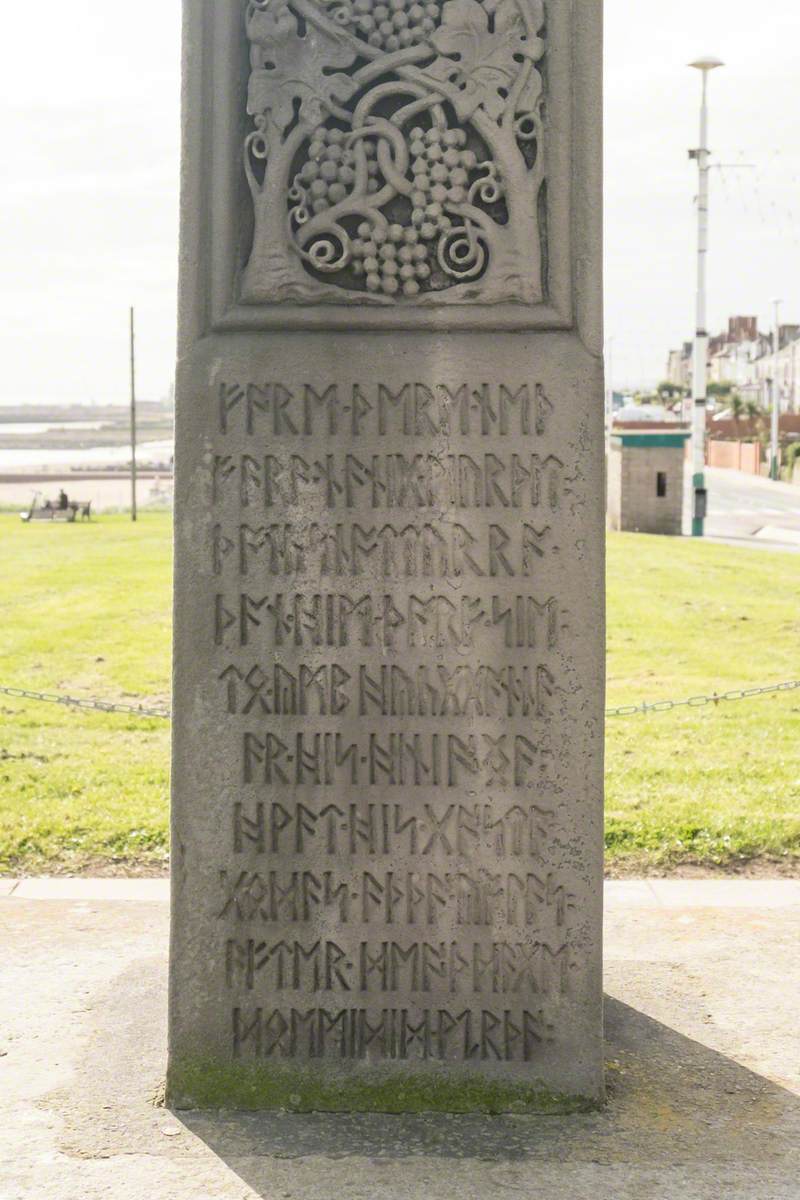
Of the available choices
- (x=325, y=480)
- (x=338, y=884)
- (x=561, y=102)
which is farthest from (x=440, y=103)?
(x=338, y=884)

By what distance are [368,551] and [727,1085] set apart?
1.74 m

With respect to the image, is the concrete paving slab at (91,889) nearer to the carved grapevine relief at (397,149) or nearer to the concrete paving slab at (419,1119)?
the concrete paving slab at (419,1119)

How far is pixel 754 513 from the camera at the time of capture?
40.7m

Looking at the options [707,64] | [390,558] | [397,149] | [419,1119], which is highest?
[707,64]

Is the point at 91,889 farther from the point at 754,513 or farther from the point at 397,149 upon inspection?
the point at 754,513

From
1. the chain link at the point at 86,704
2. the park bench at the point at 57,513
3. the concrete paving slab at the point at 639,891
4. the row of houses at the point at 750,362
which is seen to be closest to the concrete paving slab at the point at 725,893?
the concrete paving slab at the point at 639,891

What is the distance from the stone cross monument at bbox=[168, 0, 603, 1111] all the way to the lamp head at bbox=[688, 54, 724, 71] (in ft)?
99.3

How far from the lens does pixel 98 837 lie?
21.7 ft

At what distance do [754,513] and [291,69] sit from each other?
37906mm

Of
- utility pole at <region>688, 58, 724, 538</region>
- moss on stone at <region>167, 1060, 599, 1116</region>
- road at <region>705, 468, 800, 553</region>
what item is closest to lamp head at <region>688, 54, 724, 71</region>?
utility pole at <region>688, 58, 724, 538</region>

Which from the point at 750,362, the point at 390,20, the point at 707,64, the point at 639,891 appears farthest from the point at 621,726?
the point at 750,362

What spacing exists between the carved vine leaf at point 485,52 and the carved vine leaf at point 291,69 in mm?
250

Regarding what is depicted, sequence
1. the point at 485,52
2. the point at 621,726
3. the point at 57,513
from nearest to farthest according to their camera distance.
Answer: the point at 485,52
the point at 621,726
the point at 57,513

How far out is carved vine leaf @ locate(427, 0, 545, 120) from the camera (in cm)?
398
